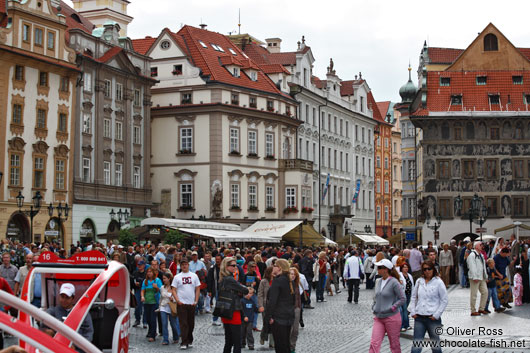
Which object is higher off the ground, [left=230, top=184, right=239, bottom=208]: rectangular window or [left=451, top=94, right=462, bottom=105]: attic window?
[left=451, top=94, right=462, bottom=105]: attic window

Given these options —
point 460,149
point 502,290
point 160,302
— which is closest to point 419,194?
point 460,149

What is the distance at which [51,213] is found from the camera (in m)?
44.3

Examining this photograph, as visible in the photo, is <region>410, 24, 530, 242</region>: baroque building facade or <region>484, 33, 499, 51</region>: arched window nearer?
<region>410, 24, 530, 242</region>: baroque building facade

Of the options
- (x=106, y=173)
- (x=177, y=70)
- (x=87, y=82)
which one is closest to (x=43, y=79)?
(x=87, y=82)

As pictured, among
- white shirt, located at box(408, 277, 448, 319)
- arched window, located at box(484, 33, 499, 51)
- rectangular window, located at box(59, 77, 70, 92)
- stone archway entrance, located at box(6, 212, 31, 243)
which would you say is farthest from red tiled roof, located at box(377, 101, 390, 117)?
white shirt, located at box(408, 277, 448, 319)

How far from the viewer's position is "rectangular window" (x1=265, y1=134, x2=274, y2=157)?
2472 inches

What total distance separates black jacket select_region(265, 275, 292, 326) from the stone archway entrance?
31.7m

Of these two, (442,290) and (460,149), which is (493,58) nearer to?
(460,149)

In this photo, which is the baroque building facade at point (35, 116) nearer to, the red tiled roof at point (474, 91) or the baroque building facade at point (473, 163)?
the baroque building facade at point (473, 163)

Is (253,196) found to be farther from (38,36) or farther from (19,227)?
(38,36)

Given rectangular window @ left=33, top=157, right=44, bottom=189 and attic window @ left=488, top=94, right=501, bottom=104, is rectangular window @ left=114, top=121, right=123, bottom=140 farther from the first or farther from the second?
attic window @ left=488, top=94, right=501, bottom=104

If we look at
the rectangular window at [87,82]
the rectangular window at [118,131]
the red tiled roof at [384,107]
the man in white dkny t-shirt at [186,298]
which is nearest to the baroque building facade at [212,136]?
the rectangular window at [118,131]

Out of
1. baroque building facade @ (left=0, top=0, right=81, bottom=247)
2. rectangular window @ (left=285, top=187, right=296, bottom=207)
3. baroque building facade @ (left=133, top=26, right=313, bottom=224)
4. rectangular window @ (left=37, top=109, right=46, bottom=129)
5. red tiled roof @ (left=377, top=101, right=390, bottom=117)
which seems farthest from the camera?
red tiled roof @ (left=377, top=101, right=390, bottom=117)

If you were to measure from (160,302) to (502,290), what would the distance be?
10154 mm
